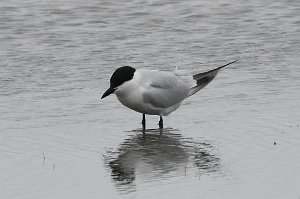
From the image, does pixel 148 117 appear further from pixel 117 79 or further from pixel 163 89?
pixel 117 79

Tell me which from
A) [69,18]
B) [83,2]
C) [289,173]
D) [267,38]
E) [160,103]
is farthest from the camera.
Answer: [83,2]

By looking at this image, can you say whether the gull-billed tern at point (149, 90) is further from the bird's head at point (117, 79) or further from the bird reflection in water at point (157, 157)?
the bird reflection in water at point (157, 157)

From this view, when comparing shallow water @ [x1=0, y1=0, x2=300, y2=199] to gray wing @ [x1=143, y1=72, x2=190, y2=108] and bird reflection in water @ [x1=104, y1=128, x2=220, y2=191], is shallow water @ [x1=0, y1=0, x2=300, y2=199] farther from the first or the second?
gray wing @ [x1=143, y1=72, x2=190, y2=108]

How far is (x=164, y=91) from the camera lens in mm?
10492

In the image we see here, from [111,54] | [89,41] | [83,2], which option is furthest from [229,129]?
[83,2]

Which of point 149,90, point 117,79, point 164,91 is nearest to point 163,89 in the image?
point 164,91

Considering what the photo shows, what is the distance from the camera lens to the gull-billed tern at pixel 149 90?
998cm

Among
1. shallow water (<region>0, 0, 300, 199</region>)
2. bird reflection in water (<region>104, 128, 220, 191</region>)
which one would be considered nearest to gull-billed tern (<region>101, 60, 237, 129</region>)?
shallow water (<region>0, 0, 300, 199</region>)

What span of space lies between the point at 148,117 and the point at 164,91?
48 cm

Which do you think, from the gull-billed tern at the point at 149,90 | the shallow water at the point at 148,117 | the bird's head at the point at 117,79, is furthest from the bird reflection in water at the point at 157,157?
the bird's head at the point at 117,79

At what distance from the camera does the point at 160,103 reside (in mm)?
10227

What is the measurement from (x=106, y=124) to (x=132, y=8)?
7357 millimetres

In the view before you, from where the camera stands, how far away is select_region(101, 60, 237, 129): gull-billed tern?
9977 millimetres

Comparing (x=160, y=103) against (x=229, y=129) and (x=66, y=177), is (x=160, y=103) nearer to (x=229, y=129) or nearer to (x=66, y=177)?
(x=229, y=129)
